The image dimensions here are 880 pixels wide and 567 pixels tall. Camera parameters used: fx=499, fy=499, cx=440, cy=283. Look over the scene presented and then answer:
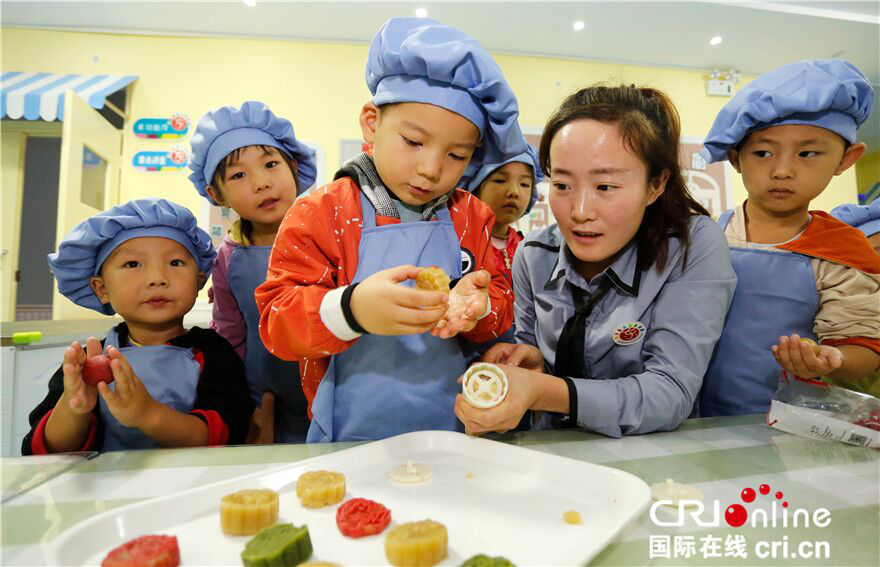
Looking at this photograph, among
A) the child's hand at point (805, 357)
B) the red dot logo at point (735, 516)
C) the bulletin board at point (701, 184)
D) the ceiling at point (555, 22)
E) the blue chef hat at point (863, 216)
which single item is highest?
the ceiling at point (555, 22)

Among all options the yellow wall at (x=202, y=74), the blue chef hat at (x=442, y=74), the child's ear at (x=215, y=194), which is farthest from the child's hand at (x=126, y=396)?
the yellow wall at (x=202, y=74)

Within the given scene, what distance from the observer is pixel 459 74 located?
89cm

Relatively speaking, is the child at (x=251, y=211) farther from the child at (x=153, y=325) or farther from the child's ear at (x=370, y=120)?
the child's ear at (x=370, y=120)

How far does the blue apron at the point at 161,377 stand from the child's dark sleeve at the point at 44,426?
26 millimetres

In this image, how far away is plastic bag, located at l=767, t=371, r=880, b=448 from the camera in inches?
33.6

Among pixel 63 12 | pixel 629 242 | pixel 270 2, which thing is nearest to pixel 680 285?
pixel 629 242

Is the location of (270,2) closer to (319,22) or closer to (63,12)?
(319,22)

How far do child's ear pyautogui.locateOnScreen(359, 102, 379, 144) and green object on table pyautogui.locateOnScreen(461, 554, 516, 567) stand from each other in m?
0.78

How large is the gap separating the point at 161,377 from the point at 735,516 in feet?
3.89

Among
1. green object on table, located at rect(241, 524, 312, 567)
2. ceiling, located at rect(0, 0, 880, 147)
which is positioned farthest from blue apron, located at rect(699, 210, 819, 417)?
ceiling, located at rect(0, 0, 880, 147)

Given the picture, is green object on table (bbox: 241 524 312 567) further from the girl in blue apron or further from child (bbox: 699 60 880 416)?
child (bbox: 699 60 880 416)

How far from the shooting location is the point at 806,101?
116 centimetres

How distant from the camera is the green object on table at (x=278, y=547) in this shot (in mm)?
499

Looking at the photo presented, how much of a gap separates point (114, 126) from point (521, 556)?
4607 mm
